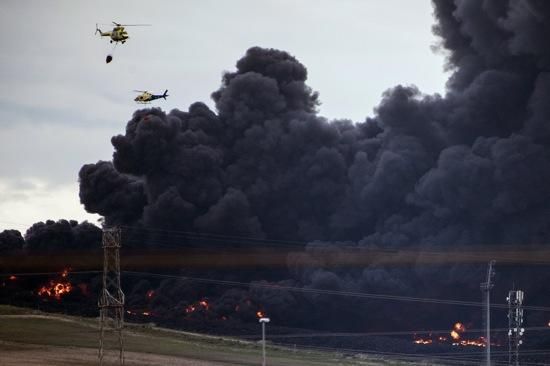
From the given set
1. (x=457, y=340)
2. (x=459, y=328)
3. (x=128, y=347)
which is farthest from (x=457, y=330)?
(x=128, y=347)

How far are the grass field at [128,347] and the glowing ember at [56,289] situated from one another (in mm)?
13022

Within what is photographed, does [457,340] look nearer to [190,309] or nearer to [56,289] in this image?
[190,309]

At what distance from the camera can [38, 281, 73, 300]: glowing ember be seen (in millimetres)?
172250

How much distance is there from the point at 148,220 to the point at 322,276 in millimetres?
28770

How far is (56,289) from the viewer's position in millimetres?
174625

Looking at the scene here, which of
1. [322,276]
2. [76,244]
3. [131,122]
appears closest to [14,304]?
[76,244]

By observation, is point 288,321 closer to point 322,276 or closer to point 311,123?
point 322,276

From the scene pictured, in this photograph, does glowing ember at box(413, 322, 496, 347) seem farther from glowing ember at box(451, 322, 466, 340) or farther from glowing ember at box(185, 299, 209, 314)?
glowing ember at box(185, 299, 209, 314)

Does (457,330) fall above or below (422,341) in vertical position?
above

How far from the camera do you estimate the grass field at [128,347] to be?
383 ft

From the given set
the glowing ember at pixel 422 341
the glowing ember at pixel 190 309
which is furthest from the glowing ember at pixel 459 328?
the glowing ember at pixel 190 309

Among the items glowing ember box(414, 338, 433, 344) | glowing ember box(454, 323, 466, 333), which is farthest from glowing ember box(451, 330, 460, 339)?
glowing ember box(414, 338, 433, 344)

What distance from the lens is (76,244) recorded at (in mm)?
181125

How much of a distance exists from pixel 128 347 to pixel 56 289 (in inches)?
1874
